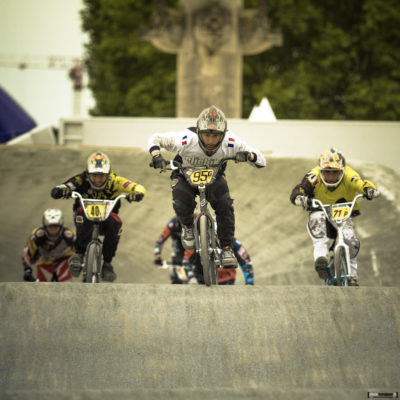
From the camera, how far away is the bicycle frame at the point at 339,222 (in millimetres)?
9234

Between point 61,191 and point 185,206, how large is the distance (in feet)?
5.62

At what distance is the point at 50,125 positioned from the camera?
89.4ft

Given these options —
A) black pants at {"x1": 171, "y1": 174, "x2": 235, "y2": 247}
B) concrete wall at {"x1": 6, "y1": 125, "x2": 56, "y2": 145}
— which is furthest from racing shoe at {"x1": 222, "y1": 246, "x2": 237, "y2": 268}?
concrete wall at {"x1": 6, "y1": 125, "x2": 56, "y2": 145}

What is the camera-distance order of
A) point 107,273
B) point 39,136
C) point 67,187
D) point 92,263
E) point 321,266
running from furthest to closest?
point 39,136 → point 107,273 → point 67,187 → point 321,266 → point 92,263

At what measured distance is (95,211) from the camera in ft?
31.2

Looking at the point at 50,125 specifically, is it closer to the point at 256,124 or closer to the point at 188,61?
the point at 188,61

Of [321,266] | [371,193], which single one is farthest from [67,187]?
[371,193]

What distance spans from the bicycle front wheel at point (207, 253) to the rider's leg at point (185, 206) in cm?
25

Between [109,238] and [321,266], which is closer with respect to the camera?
[321,266]

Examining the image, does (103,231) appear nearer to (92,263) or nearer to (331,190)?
(92,263)

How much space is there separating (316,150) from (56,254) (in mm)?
10574

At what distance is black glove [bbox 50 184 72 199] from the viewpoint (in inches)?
378

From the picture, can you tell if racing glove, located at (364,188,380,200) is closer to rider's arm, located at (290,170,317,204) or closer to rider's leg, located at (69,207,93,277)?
rider's arm, located at (290,170,317,204)

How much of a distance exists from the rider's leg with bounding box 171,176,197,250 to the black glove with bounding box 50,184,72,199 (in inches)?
60.0
